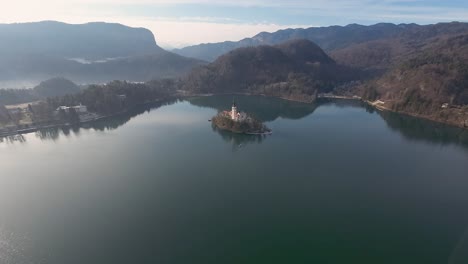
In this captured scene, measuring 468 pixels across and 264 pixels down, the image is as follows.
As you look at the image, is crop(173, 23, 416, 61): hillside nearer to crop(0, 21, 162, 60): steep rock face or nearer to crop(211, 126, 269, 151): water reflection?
crop(0, 21, 162, 60): steep rock face

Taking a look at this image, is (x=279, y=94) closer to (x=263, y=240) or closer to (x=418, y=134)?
(x=418, y=134)

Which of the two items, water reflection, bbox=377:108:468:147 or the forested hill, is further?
the forested hill

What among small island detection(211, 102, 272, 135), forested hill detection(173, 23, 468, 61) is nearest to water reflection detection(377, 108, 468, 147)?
small island detection(211, 102, 272, 135)

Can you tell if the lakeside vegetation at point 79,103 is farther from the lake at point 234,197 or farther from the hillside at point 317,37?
the hillside at point 317,37

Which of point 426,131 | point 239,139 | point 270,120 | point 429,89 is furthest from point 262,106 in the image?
point 429,89

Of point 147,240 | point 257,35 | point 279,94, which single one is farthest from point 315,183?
point 257,35

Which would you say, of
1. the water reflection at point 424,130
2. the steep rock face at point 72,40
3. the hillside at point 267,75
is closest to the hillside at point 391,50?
the hillside at point 267,75
